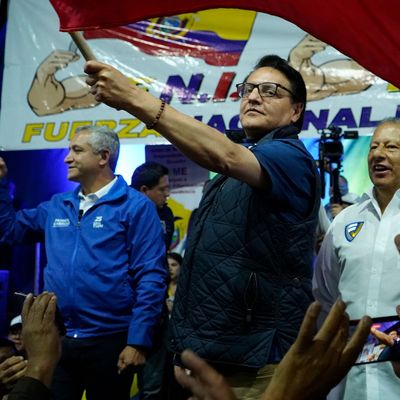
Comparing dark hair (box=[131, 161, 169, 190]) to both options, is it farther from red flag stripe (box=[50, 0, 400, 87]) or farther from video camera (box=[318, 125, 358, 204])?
red flag stripe (box=[50, 0, 400, 87])

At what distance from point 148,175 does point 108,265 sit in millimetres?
1523

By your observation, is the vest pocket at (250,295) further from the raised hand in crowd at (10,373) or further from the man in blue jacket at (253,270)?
the raised hand in crowd at (10,373)

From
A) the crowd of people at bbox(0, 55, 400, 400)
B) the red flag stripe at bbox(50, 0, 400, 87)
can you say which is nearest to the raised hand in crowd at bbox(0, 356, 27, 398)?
the crowd of people at bbox(0, 55, 400, 400)

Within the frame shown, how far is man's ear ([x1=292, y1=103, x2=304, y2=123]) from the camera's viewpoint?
305 centimetres

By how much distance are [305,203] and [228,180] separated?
30 centimetres

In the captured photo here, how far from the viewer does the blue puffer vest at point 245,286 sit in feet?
8.80

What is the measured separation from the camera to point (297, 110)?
307 centimetres

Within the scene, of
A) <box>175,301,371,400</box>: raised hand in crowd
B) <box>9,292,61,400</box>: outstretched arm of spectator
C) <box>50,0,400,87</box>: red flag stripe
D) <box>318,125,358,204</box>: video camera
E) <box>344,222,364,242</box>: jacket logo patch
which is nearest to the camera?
<box>175,301,371,400</box>: raised hand in crowd

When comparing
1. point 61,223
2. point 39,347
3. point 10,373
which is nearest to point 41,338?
point 39,347

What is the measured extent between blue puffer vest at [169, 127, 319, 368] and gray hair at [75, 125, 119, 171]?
71.7 inches

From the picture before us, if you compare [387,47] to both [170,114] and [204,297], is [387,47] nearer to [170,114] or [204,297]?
[170,114]

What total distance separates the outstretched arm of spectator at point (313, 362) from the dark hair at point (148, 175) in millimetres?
4094

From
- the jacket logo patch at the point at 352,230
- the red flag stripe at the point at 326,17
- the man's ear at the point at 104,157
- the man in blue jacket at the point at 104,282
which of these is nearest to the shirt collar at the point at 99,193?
the man in blue jacket at the point at 104,282

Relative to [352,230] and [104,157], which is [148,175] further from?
[352,230]
